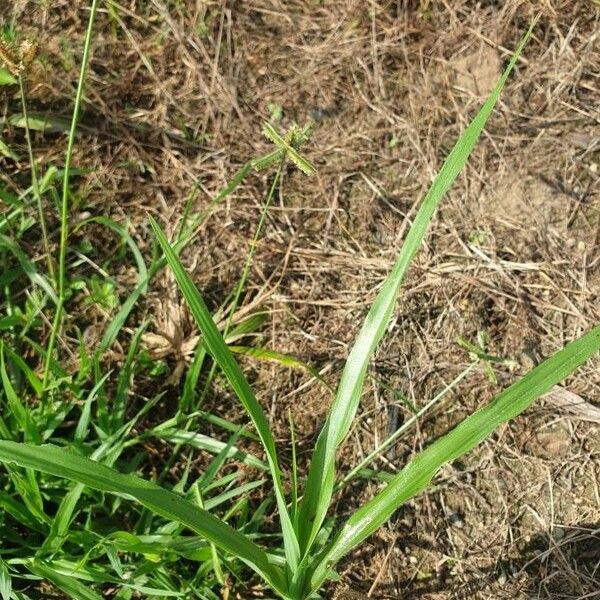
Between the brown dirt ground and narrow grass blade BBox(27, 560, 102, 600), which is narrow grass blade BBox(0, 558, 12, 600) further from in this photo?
the brown dirt ground

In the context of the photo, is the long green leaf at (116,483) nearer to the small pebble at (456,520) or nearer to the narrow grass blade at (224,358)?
the narrow grass blade at (224,358)

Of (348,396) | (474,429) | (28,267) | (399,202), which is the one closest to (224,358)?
(348,396)

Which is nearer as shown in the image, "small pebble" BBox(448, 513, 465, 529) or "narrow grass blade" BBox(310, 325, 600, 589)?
"narrow grass blade" BBox(310, 325, 600, 589)

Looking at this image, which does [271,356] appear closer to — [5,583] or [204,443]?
[204,443]

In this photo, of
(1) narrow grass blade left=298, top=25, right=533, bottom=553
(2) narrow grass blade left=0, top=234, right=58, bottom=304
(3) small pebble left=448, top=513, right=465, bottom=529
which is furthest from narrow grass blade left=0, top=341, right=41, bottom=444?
(3) small pebble left=448, top=513, right=465, bottom=529

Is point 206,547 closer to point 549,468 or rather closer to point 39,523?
point 39,523

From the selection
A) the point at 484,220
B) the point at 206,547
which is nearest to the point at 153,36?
the point at 484,220

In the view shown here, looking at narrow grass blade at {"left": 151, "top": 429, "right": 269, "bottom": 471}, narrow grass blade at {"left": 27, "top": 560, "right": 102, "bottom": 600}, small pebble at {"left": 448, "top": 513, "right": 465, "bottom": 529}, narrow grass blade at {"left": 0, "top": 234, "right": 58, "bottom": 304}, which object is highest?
narrow grass blade at {"left": 0, "top": 234, "right": 58, "bottom": 304}
